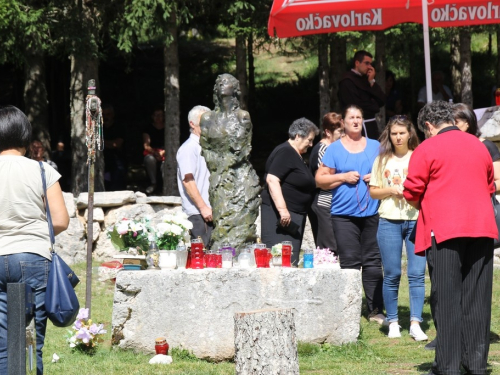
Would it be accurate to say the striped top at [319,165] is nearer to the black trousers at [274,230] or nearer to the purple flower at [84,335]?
the black trousers at [274,230]

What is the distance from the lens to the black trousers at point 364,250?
24.5 feet

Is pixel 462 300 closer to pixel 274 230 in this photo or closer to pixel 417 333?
pixel 417 333

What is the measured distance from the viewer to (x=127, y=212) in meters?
11.1

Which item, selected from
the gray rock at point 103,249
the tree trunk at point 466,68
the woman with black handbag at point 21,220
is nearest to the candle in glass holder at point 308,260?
the woman with black handbag at point 21,220

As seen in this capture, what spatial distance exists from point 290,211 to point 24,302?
12.0ft

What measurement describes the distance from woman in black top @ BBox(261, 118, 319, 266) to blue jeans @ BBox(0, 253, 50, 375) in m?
3.19

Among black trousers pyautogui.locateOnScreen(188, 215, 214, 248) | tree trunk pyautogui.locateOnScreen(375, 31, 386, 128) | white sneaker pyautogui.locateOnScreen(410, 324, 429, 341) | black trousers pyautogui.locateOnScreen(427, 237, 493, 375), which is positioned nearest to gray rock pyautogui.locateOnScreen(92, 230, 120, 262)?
black trousers pyautogui.locateOnScreen(188, 215, 214, 248)

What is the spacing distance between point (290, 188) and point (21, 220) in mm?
3458

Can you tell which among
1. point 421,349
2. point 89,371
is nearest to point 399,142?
point 421,349

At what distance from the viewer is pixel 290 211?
7.70 m

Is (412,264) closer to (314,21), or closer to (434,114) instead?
(434,114)

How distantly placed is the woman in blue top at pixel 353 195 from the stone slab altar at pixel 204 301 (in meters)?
1.10

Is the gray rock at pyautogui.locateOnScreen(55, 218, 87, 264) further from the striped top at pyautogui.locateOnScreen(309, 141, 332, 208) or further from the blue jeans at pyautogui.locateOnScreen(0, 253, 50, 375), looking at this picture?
the blue jeans at pyautogui.locateOnScreen(0, 253, 50, 375)

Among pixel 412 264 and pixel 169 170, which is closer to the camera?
pixel 412 264
